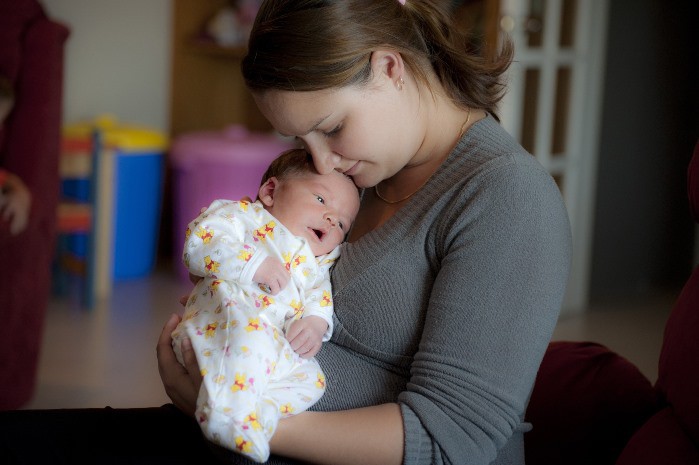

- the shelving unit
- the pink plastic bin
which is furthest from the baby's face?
the shelving unit

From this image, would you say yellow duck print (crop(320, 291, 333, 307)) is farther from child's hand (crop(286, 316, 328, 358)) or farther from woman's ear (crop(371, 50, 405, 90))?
woman's ear (crop(371, 50, 405, 90))

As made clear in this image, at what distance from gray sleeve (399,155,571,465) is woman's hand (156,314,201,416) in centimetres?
27

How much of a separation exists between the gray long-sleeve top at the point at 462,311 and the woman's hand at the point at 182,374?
142mm

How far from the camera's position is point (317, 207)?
1.37 metres

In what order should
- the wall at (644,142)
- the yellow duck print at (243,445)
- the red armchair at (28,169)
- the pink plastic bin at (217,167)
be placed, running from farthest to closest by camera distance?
the pink plastic bin at (217,167) → the wall at (644,142) → the red armchair at (28,169) → the yellow duck print at (243,445)

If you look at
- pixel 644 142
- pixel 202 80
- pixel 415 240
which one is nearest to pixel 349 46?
pixel 415 240

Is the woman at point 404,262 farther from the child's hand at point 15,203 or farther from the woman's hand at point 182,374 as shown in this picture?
the child's hand at point 15,203

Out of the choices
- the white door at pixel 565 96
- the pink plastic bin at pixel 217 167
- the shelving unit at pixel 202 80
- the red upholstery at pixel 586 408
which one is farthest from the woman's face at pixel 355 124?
the shelving unit at pixel 202 80

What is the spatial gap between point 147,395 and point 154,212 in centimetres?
170

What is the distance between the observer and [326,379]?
1.25 meters

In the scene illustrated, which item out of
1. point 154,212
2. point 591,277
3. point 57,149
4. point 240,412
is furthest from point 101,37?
point 240,412

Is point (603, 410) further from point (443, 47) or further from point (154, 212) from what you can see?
point (154, 212)

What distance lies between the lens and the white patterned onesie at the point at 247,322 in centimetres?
108

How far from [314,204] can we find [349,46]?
260mm
